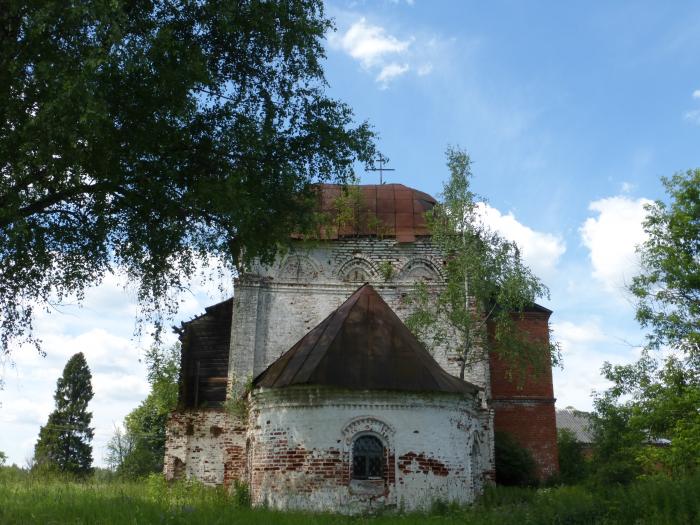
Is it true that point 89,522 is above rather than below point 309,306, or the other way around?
below

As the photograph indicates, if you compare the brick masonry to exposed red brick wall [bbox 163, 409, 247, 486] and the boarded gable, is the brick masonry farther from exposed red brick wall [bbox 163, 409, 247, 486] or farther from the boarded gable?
the boarded gable

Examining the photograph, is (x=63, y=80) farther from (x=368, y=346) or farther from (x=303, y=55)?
(x=368, y=346)

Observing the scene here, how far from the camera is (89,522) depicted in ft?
29.6

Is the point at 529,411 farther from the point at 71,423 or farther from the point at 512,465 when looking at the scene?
the point at 71,423

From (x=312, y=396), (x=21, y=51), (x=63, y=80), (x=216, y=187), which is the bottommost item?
(x=312, y=396)

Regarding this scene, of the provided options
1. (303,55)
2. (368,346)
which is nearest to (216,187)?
(303,55)

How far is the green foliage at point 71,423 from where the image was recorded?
118 feet

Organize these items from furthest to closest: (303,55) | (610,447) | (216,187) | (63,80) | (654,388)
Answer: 1. (610,447)
2. (654,388)
3. (303,55)
4. (216,187)
5. (63,80)

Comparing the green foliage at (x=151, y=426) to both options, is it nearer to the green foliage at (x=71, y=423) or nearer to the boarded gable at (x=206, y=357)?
the green foliage at (x=71, y=423)

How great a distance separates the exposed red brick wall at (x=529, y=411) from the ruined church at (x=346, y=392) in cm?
3

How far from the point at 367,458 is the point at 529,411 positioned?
9762mm

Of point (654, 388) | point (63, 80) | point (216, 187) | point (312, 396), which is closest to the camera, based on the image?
point (63, 80)

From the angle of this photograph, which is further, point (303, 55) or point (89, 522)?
point (303, 55)

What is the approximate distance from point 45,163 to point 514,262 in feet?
39.0
